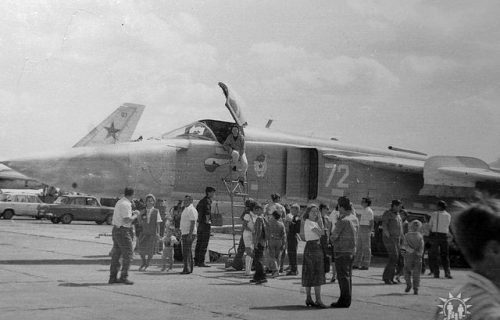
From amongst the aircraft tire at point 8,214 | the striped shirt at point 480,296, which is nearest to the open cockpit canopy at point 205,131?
the striped shirt at point 480,296

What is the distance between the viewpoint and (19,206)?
107 feet

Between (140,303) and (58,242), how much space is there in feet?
34.4

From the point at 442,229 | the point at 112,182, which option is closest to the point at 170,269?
the point at 112,182

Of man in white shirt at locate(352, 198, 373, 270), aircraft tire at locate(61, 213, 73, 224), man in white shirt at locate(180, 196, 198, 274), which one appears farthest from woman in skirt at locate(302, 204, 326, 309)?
aircraft tire at locate(61, 213, 73, 224)

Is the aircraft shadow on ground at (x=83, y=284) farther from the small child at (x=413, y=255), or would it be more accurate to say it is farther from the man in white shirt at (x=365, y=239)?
the man in white shirt at (x=365, y=239)

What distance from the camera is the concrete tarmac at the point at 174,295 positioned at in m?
7.27

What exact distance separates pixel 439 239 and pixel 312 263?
543 centimetres

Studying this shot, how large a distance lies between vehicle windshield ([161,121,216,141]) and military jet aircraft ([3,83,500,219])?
2cm

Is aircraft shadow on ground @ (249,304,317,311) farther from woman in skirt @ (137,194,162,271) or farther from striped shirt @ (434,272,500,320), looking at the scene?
striped shirt @ (434,272,500,320)

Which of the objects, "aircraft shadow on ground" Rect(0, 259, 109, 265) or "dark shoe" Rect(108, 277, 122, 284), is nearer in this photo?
"dark shoe" Rect(108, 277, 122, 284)

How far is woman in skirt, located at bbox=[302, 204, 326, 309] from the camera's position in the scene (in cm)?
846

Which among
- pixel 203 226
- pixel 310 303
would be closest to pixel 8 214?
pixel 203 226

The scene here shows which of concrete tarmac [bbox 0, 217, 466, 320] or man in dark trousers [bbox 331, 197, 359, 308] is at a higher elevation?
man in dark trousers [bbox 331, 197, 359, 308]

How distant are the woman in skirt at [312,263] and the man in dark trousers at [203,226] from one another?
401 cm
